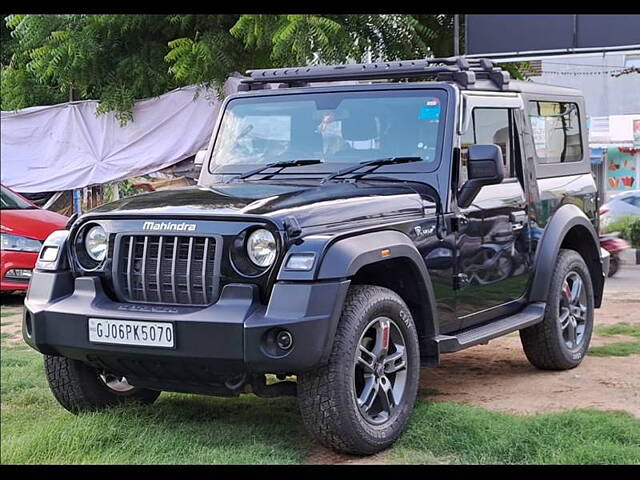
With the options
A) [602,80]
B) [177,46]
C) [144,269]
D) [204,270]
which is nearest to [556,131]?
[602,80]

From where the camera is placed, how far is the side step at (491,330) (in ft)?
16.7

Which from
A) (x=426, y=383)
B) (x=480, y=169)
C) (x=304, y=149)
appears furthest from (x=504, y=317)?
(x=304, y=149)

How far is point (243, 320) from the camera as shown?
413 centimetres

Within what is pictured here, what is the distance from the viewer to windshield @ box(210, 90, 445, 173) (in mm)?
5438

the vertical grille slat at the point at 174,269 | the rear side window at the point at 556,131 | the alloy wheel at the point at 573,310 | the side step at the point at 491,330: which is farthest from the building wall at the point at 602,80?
the vertical grille slat at the point at 174,269

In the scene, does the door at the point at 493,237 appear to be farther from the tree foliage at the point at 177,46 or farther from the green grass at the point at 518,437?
the tree foliage at the point at 177,46

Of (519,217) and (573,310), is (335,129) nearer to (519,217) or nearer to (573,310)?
(519,217)

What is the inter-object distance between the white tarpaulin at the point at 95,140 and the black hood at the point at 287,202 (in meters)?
6.38

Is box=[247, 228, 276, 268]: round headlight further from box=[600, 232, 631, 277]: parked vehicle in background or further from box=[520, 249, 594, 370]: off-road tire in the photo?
box=[600, 232, 631, 277]: parked vehicle in background

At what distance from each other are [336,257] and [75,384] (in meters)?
1.72

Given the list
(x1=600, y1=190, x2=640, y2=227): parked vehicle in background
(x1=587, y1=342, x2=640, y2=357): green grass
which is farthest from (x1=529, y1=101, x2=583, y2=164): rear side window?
(x1=600, y1=190, x2=640, y2=227): parked vehicle in background

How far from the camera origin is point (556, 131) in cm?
664
